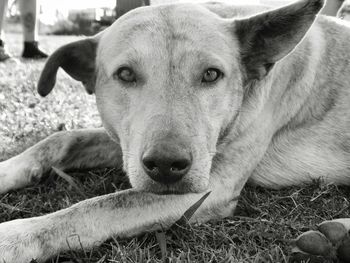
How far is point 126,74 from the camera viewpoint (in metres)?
2.87

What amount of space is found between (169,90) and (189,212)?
628 millimetres

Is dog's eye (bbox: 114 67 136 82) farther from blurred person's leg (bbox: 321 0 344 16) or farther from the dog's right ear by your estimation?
blurred person's leg (bbox: 321 0 344 16)

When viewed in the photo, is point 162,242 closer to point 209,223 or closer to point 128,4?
point 209,223

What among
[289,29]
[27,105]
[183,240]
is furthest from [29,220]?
[27,105]

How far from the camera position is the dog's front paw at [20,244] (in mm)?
2445

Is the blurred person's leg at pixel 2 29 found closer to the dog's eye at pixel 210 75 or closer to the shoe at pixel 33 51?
the shoe at pixel 33 51

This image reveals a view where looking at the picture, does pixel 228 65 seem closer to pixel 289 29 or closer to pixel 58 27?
pixel 289 29

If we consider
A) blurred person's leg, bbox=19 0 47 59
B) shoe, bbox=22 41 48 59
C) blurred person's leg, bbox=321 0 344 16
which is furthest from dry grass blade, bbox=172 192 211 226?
shoe, bbox=22 41 48 59

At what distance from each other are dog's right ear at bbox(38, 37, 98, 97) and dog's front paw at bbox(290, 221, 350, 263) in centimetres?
156

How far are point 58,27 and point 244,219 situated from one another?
69.3 ft

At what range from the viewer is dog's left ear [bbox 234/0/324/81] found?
2.86 meters

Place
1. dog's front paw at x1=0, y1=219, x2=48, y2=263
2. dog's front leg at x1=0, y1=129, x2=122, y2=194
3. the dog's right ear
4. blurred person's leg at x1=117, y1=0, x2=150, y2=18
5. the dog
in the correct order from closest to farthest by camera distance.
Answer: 1. dog's front paw at x1=0, y1=219, x2=48, y2=263
2. the dog
3. the dog's right ear
4. dog's front leg at x1=0, y1=129, x2=122, y2=194
5. blurred person's leg at x1=117, y1=0, x2=150, y2=18

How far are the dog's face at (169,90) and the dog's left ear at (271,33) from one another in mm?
88

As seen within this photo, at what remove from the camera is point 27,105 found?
220 inches
